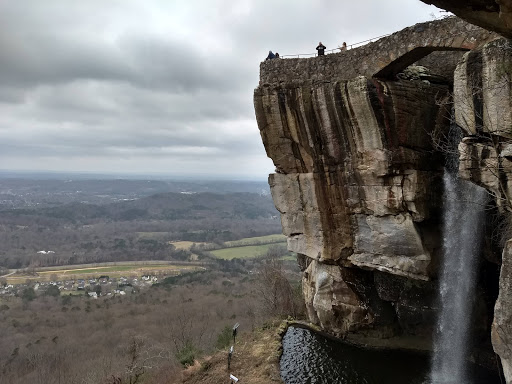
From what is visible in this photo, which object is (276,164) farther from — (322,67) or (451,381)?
(451,381)

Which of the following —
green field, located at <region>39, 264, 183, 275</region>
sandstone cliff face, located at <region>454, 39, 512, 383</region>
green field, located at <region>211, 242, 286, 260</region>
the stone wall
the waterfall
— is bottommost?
green field, located at <region>39, 264, 183, 275</region>

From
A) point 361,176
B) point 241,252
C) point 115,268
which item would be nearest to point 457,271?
point 361,176

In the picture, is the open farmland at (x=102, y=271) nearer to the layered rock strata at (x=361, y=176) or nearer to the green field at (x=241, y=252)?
the green field at (x=241, y=252)

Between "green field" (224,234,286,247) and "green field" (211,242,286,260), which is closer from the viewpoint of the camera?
"green field" (211,242,286,260)

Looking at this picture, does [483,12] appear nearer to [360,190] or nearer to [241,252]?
[360,190]

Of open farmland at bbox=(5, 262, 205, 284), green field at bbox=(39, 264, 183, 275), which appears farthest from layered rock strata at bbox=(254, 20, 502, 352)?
green field at bbox=(39, 264, 183, 275)

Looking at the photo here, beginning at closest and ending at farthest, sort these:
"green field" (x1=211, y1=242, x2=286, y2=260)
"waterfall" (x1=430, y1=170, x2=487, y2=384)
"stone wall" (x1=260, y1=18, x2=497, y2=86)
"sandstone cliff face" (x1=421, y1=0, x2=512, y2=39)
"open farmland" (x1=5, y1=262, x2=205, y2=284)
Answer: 1. "sandstone cliff face" (x1=421, y1=0, x2=512, y2=39)
2. "stone wall" (x1=260, y1=18, x2=497, y2=86)
3. "waterfall" (x1=430, y1=170, x2=487, y2=384)
4. "open farmland" (x1=5, y1=262, x2=205, y2=284)
5. "green field" (x1=211, y1=242, x2=286, y2=260)

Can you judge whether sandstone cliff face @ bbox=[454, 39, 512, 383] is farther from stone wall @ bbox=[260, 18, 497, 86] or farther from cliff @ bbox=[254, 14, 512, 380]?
stone wall @ bbox=[260, 18, 497, 86]
